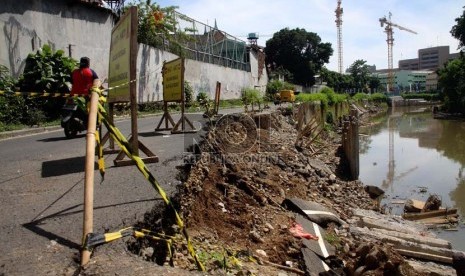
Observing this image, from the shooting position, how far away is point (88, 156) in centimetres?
307

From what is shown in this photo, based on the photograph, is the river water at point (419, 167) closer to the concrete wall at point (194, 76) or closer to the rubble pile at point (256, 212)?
the rubble pile at point (256, 212)

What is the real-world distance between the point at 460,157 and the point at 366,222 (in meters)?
17.9

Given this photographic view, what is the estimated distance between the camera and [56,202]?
14.5 ft

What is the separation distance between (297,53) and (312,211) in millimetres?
56131

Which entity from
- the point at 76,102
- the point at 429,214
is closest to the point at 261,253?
the point at 76,102

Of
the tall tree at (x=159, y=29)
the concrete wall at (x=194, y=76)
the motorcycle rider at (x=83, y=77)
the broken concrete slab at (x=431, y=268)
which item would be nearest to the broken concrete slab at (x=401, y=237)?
the broken concrete slab at (x=431, y=268)

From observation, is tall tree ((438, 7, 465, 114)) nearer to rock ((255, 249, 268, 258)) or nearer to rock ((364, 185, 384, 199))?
rock ((364, 185, 384, 199))

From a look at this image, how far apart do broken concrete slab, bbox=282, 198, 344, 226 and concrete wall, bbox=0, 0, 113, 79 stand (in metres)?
12.0

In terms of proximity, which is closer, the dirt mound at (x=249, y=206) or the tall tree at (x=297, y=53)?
the dirt mound at (x=249, y=206)

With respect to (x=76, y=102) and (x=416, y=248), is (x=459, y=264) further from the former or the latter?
(x=76, y=102)

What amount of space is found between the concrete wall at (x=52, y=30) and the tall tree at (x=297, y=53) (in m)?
43.6

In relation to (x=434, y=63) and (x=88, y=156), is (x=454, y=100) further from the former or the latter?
(x=434, y=63)

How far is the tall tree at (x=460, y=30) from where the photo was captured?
151ft

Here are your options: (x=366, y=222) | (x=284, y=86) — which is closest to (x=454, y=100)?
(x=284, y=86)
